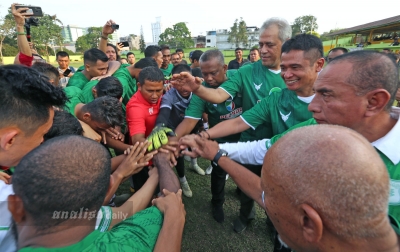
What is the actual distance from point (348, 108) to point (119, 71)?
3.86 m

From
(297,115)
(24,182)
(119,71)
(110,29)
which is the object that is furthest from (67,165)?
(110,29)

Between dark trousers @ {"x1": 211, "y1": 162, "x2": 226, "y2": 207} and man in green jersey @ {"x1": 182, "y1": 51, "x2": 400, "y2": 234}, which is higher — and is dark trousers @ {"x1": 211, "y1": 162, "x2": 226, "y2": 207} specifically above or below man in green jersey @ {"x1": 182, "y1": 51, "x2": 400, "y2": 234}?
below

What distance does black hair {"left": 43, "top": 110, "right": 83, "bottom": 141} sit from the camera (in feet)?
6.30

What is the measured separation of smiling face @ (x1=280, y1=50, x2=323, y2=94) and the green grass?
6.96 feet

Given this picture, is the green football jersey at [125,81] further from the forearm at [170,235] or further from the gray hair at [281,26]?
the forearm at [170,235]

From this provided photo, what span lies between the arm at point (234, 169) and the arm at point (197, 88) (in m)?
0.61

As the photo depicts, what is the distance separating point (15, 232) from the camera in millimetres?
1107

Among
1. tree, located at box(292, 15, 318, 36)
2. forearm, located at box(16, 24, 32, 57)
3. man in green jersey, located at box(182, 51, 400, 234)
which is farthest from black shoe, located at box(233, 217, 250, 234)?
tree, located at box(292, 15, 318, 36)

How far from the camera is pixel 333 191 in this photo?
778mm

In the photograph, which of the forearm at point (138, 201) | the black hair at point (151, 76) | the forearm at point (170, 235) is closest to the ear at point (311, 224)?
the forearm at point (170, 235)

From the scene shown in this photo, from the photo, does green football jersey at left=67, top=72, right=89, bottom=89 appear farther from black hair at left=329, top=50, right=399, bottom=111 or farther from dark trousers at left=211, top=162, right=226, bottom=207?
black hair at left=329, top=50, right=399, bottom=111

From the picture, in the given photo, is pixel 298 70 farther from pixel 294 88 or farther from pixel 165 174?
pixel 165 174

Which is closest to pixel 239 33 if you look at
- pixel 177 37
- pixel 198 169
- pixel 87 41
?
pixel 177 37

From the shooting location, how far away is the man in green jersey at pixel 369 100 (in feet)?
4.51
